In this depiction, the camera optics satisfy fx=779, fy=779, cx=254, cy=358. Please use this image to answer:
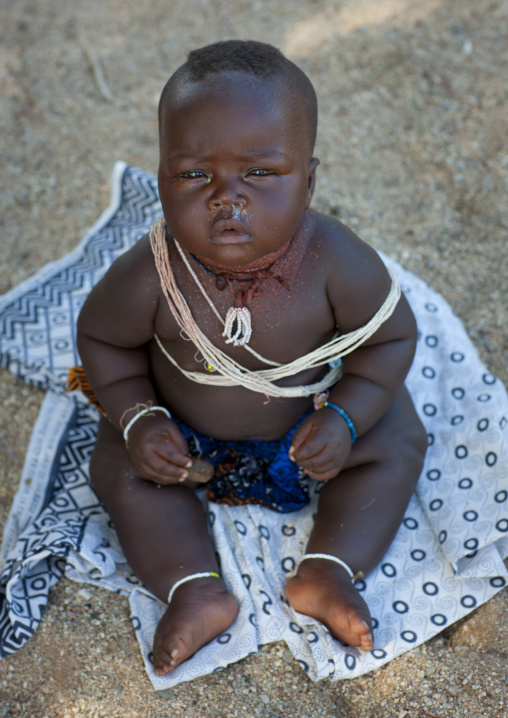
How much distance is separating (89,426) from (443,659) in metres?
1.18

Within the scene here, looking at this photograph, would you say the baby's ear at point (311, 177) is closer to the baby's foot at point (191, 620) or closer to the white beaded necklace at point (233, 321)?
the white beaded necklace at point (233, 321)

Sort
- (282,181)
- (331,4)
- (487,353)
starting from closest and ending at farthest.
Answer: (282,181) < (487,353) < (331,4)

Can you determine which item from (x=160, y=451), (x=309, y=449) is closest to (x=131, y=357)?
(x=160, y=451)

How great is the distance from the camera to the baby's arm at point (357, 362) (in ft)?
5.63

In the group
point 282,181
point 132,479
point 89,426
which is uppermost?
point 282,181

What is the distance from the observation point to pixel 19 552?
1.87m

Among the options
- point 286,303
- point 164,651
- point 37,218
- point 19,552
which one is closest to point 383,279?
point 286,303

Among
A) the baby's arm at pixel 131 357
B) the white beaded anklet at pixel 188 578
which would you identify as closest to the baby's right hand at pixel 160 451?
the baby's arm at pixel 131 357

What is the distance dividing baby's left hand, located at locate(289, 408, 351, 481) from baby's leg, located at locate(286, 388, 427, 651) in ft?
0.41

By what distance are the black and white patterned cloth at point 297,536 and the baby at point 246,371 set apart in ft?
0.21

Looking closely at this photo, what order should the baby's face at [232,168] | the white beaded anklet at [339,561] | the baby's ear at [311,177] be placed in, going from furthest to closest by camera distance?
the white beaded anklet at [339,561], the baby's ear at [311,177], the baby's face at [232,168]

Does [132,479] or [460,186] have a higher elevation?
[460,186]

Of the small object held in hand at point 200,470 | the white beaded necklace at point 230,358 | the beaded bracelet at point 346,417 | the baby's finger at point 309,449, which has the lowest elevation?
the small object held in hand at point 200,470

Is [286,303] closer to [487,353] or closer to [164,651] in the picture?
[164,651]
